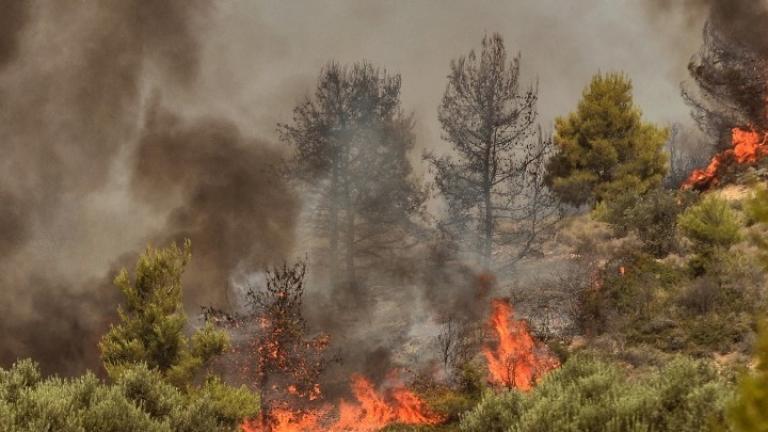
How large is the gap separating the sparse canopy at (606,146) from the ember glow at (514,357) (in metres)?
11.8

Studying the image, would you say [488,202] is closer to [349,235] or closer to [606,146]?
[349,235]

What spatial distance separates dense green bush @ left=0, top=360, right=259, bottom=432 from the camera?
31.6 feet

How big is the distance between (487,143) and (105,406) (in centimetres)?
1881

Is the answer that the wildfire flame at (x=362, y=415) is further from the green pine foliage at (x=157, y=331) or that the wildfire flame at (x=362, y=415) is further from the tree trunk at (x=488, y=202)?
the tree trunk at (x=488, y=202)

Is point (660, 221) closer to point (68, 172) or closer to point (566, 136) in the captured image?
point (566, 136)

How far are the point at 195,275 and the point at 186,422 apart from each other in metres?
20.9

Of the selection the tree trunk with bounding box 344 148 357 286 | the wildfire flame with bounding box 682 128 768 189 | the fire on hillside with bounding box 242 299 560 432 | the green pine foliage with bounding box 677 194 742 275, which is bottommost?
the fire on hillside with bounding box 242 299 560 432

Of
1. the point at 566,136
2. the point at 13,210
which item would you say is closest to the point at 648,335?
the point at 566,136

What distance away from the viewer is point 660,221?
22.7m

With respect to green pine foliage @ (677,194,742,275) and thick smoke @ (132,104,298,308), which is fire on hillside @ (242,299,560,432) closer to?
green pine foliage @ (677,194,742,275)

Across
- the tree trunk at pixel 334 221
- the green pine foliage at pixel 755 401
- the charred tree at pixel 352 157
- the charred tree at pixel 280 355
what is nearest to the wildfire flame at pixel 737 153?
the charred tree at pixel 352 157

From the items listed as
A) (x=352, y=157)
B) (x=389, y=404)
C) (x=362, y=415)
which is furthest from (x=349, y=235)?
(x=389, y=404)

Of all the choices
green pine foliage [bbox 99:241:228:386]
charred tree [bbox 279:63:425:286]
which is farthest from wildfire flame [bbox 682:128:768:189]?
green pine foliage [bbox 99:241:228:386]

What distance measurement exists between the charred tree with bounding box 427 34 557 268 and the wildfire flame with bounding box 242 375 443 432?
368 inches
